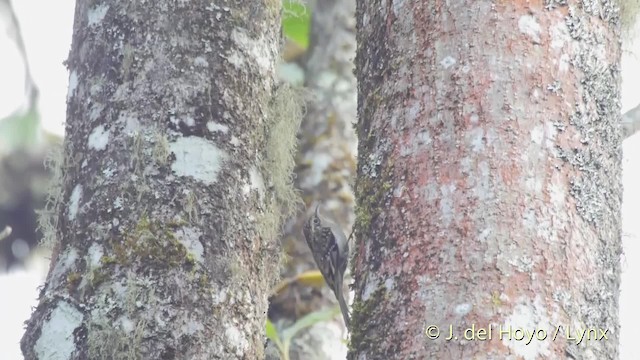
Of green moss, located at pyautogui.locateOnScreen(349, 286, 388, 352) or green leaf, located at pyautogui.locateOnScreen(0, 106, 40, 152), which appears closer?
green moss, located at pyautogui.locateOnScreen(349, 286, 388, 352)

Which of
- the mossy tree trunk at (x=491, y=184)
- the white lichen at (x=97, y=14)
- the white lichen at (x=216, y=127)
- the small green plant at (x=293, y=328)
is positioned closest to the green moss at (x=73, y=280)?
the white lichen at (x=216, y=127)

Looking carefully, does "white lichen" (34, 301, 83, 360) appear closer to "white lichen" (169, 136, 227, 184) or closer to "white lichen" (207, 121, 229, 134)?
"white lichen" (169, 136, 227, 184)

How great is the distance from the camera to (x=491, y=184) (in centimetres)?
144

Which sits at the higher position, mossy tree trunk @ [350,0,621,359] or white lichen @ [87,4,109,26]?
white lichen @ [87,4,109,26]

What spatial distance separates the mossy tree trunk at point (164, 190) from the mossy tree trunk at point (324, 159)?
1460mm

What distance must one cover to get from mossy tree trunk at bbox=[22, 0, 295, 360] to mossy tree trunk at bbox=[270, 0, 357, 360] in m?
1.46

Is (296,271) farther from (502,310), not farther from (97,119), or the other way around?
(502,310)

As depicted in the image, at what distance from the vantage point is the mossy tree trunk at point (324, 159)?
3.84 m

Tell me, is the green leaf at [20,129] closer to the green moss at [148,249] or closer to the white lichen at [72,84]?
the white lichen at [72,84]

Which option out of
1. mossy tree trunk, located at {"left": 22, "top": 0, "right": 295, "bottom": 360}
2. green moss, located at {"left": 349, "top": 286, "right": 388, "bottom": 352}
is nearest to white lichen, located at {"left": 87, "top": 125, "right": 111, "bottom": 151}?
mossy tree trunk, located at {"left": 22, "top": 0, "right": 295, "bottom": 360}

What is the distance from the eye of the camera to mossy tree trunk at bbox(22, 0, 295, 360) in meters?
2.04

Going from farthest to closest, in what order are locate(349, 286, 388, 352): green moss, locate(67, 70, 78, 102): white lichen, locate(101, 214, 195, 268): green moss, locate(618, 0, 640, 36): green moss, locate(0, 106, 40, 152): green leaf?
locate(0, 106, 40, 152): green leaf < locate(67, 70, 78, 102): white lichen < locate(101, 214, 195, 268): green moss < locate(618, 0, 640, 36): green moss < locate(349, 286, 388, 352): green moss

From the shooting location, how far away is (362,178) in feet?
5.42

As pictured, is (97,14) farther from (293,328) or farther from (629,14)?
(293,328)
